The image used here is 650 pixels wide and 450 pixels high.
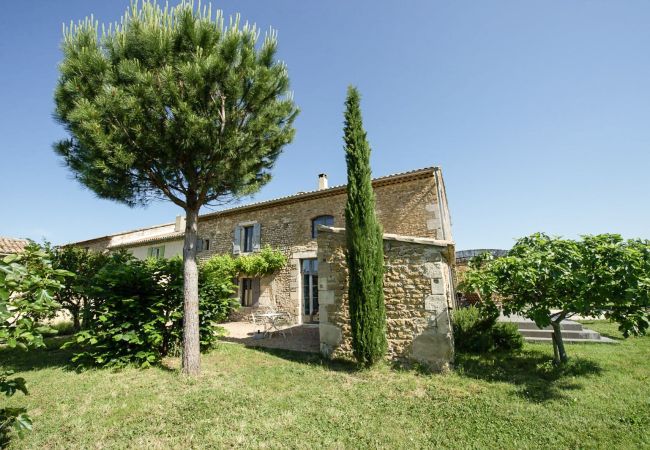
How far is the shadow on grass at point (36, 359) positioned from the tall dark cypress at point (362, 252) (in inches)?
222

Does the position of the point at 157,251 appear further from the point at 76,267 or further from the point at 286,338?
the point at 286,338

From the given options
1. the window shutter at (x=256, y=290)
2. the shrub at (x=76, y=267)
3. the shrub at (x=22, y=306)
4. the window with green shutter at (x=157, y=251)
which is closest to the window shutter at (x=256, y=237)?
the window shutter at (x=256, y=290)

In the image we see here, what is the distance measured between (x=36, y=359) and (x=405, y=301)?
8.21m

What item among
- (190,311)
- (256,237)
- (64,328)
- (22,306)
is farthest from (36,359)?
(256,237)

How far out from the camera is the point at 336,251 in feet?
22.4

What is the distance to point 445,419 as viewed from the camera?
3828 millimetres

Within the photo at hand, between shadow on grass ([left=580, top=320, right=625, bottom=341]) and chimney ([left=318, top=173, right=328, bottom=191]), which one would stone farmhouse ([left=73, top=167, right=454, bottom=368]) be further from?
shadow on grass ([left=580, top=320, right=625, bottom=341])

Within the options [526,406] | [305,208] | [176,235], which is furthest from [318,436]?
[176,235]

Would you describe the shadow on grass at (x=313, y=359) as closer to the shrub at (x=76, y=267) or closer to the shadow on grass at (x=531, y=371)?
the shadow on grass at (x=531, y=371)

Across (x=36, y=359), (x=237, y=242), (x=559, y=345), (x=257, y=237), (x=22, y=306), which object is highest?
(x=257, y=237)

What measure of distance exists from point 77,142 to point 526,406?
893 centimetres

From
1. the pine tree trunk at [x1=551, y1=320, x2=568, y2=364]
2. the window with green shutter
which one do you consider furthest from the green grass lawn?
the window with green shutter

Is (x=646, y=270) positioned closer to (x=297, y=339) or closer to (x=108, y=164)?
(x=297, y=339)

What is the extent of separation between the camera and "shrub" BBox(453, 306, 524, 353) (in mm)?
6816
